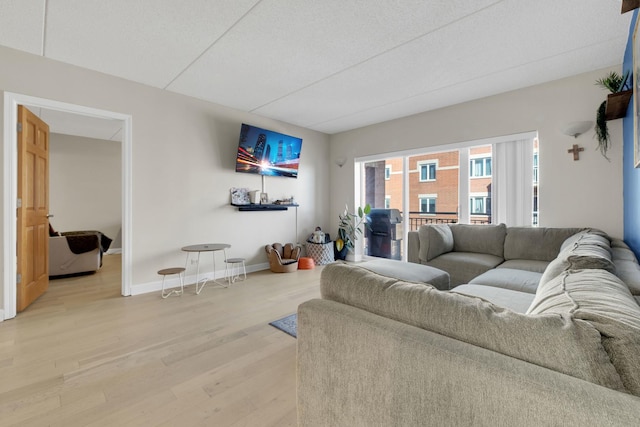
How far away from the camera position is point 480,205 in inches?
155

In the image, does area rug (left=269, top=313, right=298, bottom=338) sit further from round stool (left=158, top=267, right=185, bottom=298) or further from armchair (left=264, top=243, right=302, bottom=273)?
armchair (left=264, top=243, right=302, bottom=273)

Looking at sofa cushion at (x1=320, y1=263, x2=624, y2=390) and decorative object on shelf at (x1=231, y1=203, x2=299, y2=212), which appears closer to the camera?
sofa cushion at (x1=320, y1=263, x2=624, y2=390)

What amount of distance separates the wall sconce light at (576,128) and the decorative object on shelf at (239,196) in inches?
159

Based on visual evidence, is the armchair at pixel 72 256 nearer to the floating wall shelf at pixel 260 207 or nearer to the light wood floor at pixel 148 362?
the light wood floor at pixel 148 362

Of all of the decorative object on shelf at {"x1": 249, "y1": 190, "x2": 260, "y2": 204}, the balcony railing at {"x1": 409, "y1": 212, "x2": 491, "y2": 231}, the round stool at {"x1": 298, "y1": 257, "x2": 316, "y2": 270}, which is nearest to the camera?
the balcony railing at {"x1": 409, "y1": 212, "x2": 491, "y2": 231}

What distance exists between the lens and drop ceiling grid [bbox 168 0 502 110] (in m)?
2.05

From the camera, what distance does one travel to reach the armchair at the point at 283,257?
436 cm

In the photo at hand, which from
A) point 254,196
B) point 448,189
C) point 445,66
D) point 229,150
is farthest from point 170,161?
point 448,189

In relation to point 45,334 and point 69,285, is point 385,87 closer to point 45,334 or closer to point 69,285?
point 45,334

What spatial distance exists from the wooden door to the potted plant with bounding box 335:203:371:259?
403 centimetres

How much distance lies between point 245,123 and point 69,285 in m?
3.20

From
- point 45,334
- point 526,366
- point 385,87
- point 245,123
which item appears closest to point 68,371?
point 45,334

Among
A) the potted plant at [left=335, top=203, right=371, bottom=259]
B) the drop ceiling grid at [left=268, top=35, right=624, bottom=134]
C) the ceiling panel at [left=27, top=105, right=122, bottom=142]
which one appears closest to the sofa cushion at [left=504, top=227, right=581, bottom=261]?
the drop ceiling grid at [left=268, top=35, right=624, bottom=134]

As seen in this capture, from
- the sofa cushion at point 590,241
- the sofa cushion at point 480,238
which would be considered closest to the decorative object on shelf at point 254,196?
the sofa cushion at point 480,238
